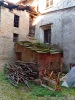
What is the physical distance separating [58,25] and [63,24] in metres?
0.57

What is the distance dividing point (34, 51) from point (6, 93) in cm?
504

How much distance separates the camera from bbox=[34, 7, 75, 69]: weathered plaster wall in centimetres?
1488

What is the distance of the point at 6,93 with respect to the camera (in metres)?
9.23

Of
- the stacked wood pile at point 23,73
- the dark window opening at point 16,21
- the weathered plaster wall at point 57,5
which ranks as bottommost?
the stacked wood pile at point 23,73

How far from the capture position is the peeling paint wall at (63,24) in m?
14.9

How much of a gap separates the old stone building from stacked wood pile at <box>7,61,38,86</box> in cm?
338

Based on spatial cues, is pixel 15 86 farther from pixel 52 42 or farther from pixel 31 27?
pixel 31 27

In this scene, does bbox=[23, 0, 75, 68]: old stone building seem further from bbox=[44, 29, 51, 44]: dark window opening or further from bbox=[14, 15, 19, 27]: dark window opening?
bbox=[14, 15, 19, 27]: dark window opening

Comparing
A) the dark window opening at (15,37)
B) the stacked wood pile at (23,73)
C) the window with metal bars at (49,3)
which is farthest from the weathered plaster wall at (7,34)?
the window with metal bars at (49,3)

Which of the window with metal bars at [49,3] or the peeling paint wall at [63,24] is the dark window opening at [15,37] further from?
the window with metal bars at [49,3]

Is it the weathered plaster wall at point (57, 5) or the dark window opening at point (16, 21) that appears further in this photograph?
the dark window opening at point (16, 21)

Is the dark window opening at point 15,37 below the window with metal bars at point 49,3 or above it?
below

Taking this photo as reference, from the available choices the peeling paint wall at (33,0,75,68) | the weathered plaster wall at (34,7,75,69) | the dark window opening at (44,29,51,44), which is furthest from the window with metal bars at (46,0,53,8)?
the dark window opening at (44,29,51,44)

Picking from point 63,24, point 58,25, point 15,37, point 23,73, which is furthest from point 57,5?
point 23,73
